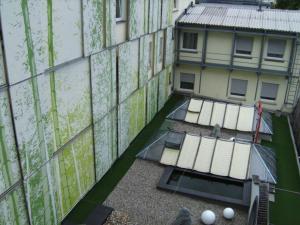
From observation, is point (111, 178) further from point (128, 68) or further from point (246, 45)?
point (246, 45)

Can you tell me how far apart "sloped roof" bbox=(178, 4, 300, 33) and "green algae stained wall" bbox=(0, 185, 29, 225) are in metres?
20.0

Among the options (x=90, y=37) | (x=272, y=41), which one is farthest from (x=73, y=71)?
(x=272, y=41)

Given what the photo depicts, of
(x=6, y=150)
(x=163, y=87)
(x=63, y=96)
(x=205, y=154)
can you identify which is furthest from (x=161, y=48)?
(x=6, y=150)

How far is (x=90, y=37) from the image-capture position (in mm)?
13055

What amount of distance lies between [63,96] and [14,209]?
4.20 metres

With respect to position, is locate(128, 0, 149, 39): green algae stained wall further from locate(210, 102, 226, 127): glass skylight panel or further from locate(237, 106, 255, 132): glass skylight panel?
locate(237, 106, 255, 132): glass skylight panel

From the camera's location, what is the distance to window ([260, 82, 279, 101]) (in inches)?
1034

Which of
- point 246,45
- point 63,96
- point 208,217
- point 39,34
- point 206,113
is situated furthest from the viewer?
point 246,45

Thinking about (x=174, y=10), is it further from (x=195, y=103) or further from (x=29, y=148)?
(x=29, y=148)

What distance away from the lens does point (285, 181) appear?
1670 cm

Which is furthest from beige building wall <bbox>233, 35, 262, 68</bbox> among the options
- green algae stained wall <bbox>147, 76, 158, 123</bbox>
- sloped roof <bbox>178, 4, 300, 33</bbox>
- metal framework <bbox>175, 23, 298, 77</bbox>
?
green algae stained wall <bbox>147, 76, 158, 123</bbox>

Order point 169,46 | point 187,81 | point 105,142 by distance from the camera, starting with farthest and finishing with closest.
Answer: point 187,81
point 169,46
point 105,142

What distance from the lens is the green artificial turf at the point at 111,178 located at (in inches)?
545

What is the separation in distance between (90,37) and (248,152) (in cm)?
996
